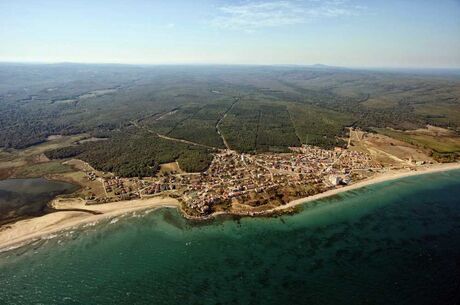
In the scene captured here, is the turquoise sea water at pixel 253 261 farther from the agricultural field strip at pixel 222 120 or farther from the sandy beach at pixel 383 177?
the agricultural field strip at pixel 222 120

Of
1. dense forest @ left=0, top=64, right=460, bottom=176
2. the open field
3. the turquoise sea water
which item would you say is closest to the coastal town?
dense forest @ left=0, top=64, right=460, bottom=176

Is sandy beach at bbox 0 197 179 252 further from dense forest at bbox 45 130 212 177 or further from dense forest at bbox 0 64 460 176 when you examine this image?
dense forest at bbox 0 64 460 176

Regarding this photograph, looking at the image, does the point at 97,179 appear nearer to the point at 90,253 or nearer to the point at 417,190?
the point at 90,253

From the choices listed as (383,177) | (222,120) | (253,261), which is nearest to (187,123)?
(222,120)

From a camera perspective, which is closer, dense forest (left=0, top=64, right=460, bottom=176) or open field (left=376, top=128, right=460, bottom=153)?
dense forest (left=0, top=64, right=460, bottom=176)

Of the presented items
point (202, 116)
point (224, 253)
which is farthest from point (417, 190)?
point (202, 116)

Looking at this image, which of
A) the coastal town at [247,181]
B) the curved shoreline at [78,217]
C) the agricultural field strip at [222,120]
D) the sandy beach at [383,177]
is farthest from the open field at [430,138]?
the agricultural field strip at [222,120]
